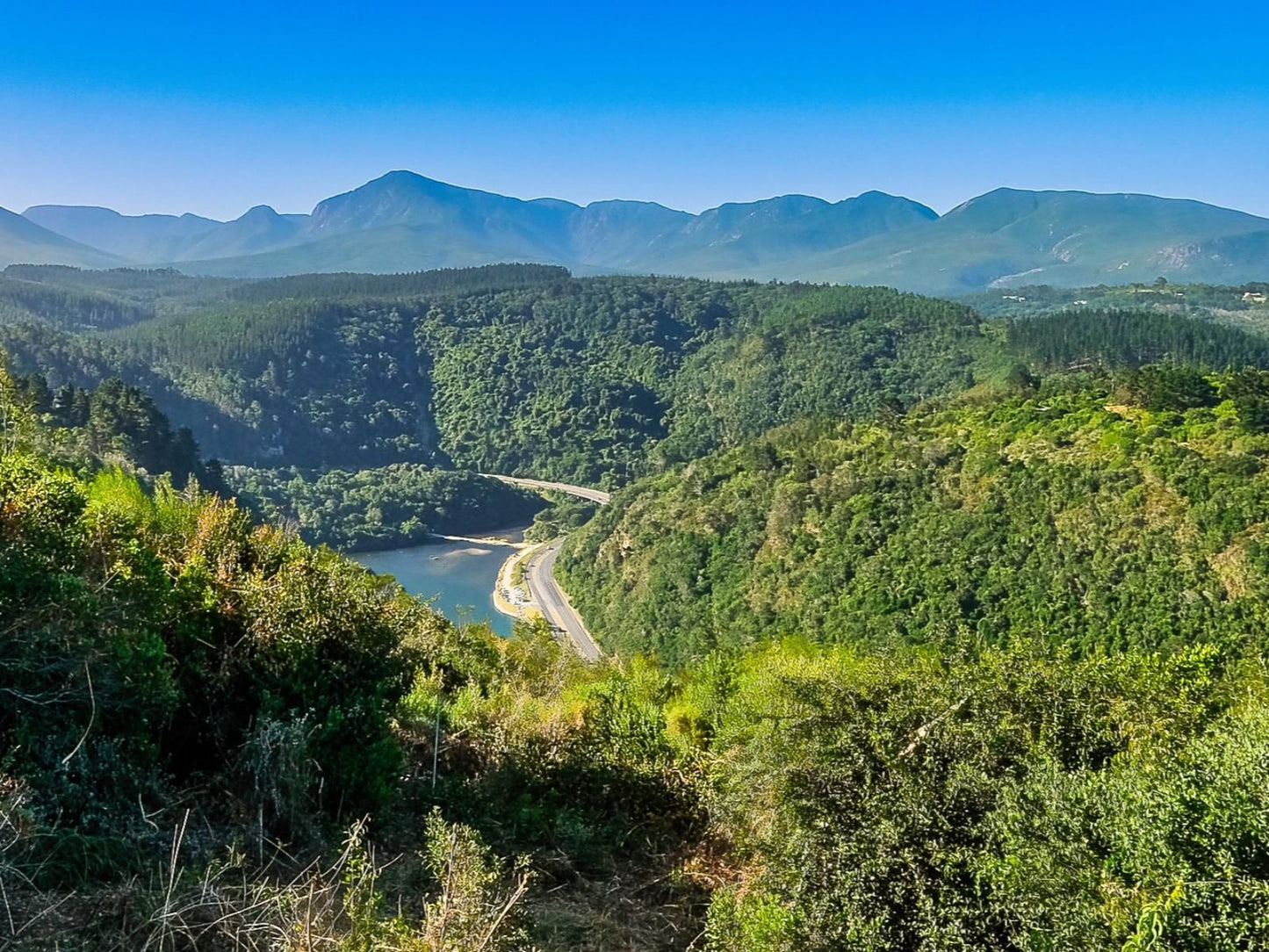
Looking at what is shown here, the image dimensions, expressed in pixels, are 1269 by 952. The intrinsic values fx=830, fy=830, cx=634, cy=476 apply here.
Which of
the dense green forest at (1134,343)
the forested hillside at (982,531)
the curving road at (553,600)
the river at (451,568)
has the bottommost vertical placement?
the river at (451,568)

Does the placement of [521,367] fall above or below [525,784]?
below

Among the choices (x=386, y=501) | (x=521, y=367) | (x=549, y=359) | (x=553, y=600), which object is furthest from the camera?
(x=549, y=359)

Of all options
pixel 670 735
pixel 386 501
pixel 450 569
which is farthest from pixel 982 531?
pixel 386 501

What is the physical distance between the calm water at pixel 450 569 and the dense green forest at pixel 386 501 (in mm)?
2140

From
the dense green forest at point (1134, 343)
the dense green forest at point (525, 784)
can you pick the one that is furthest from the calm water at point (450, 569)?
the dense green forest at point (1134, 343)

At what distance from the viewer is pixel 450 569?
61562 mm

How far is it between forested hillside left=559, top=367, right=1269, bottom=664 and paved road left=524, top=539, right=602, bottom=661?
0.94 metres

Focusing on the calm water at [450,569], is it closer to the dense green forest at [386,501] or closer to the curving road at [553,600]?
the dense green forest at [386,501]

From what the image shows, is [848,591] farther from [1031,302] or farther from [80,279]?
[80,279]

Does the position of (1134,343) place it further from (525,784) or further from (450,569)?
(525,784)

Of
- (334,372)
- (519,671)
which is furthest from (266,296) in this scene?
(519,671)

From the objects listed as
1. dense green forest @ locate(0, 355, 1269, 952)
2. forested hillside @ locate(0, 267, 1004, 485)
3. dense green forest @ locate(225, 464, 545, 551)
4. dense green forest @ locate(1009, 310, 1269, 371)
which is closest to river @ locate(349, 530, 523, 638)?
dense green forest @ locate(225, 464, 545, 551)

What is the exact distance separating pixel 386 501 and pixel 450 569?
49.6 feet

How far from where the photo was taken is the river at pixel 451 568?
51.6 meters
